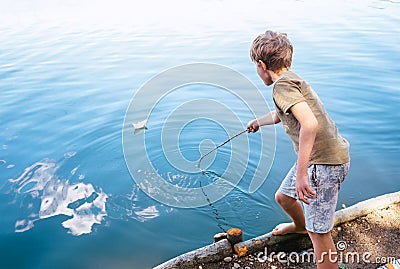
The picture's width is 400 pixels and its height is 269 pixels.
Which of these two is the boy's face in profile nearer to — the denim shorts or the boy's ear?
the boy's ear

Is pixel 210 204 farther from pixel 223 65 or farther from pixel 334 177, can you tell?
pixel 223 65

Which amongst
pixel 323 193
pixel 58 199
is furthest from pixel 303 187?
pixel 58 199

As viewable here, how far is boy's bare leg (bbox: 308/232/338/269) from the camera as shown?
239 centimetres

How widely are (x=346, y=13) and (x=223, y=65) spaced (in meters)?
7.49

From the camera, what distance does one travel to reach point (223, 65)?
328 inches

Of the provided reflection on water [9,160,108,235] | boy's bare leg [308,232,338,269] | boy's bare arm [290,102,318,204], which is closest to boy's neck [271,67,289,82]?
boy's bare arm [290,102,318,204]

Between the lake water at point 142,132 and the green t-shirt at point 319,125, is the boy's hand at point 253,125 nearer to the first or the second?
the green t-shirt at point 319,125

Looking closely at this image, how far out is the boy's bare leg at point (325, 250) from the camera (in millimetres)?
2393

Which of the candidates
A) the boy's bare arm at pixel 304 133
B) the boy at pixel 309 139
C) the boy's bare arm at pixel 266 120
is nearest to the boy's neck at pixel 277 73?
the boy at pixel 309 139

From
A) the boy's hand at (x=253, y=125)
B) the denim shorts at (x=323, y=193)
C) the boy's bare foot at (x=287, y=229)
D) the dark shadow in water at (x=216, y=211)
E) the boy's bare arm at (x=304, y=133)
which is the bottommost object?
the dark shadow in water at (x=216, y=211)

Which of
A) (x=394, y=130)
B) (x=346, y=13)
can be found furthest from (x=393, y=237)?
(x=346, y=13)

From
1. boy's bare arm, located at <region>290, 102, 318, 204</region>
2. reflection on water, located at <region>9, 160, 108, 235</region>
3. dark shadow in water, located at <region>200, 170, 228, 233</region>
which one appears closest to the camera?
boy's bare arm, located at <region>290, 102, 318, 204</region>

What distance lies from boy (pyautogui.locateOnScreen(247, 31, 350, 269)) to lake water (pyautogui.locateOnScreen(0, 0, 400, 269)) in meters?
1.35

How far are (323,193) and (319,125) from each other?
37 cm
